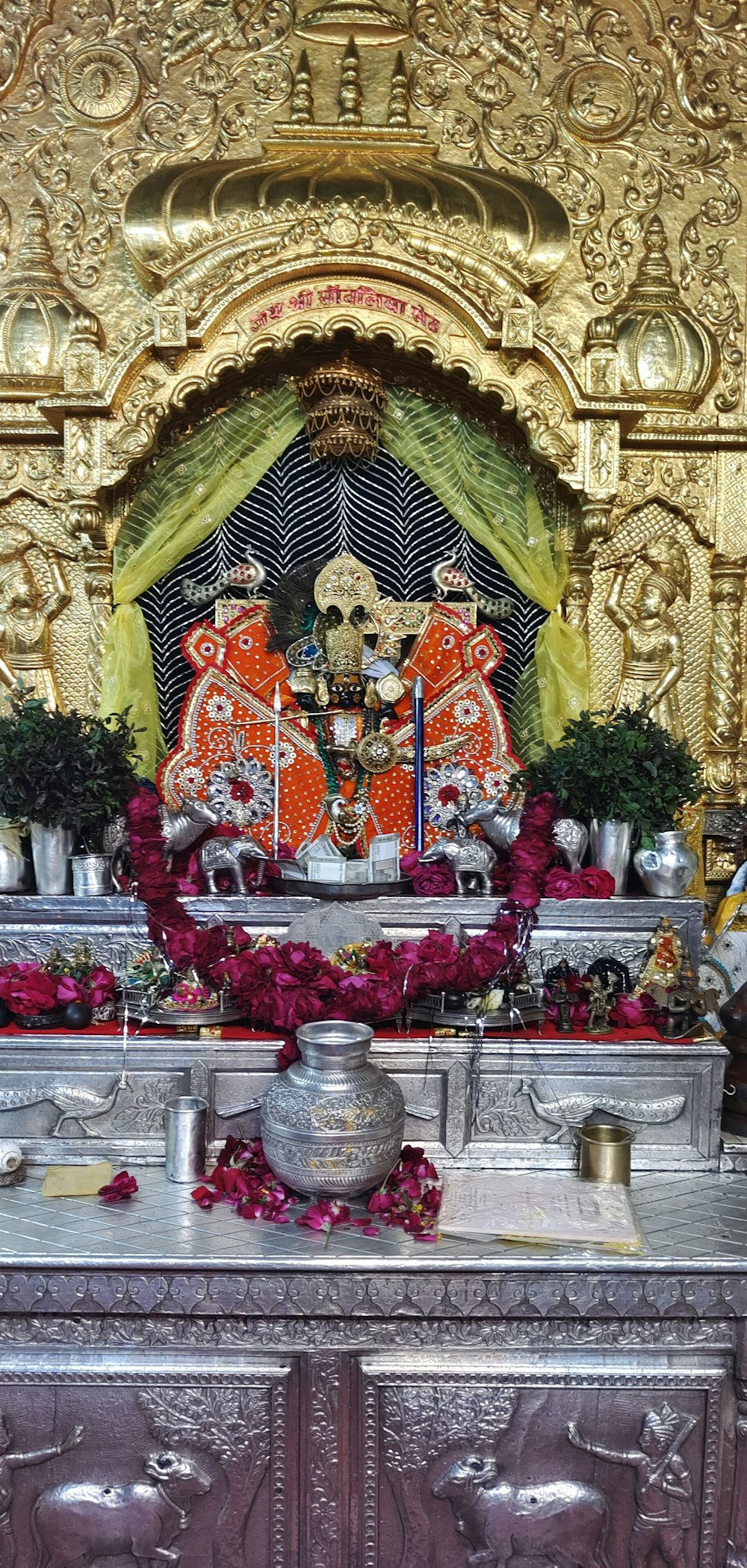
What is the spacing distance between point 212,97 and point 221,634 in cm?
243

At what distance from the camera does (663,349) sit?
584 centimetres

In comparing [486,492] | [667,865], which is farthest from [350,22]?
[667,865]

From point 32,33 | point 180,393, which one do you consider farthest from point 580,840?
point 32,33

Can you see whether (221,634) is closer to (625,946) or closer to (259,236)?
(259,236)

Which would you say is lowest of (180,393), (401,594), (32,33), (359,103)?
(401,594)

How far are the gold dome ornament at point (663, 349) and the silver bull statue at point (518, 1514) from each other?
14.4 ft

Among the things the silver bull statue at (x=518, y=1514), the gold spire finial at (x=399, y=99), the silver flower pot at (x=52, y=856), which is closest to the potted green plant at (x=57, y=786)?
the silver flower pot at (x=52, y=856)

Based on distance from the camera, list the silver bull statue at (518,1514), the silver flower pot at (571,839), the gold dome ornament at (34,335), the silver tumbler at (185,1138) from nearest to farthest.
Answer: the silver bull statue at (518,1514) < the silver tumbler at (185,1138) < the silver flower pot at (571,839) < the gold dome ornament at (34,335)

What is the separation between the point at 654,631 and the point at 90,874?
280 cm

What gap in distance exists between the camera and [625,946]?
4.79m

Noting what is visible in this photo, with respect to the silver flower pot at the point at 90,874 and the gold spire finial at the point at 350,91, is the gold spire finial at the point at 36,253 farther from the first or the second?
the silver flower pot at the point at 90,874

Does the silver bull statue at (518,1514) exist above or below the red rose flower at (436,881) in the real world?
below

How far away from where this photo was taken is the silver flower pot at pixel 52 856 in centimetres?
482

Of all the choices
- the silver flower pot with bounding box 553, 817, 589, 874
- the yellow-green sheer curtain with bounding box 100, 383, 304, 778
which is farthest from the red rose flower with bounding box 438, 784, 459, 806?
the yellow-green sheer curtain with bounding box 100, 383, 304, 778
